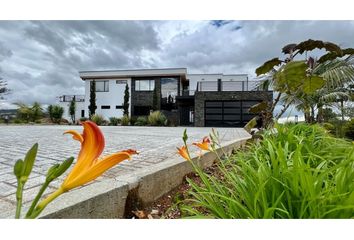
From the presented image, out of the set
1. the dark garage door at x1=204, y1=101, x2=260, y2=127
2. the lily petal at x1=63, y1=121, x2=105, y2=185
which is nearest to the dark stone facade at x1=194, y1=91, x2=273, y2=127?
the dark garage door at x1=204, y1=101, x2=260, y2=127

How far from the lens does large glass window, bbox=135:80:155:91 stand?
23.1m

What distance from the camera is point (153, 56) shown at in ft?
10.6

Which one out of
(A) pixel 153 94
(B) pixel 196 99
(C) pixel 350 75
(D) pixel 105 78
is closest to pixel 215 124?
(B) pixel 196 99

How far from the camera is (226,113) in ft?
59.5

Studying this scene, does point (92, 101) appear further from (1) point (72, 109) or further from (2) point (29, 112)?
(2) point (29, 112)

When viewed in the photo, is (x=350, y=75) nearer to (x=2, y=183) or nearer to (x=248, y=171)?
(x=248, y=171)

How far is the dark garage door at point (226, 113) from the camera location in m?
17.8

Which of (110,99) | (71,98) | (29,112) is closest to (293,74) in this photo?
(110,99)

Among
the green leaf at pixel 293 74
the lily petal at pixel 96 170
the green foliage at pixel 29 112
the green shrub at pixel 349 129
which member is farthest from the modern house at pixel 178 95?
the lily petal at pixel 96 170

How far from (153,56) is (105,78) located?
2255 cm

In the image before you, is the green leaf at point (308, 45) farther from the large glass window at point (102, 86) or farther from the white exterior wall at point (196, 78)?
the large glass window at point (102, 86)

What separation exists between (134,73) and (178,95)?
5006 millimetres

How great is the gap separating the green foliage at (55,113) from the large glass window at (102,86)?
4.12 meters

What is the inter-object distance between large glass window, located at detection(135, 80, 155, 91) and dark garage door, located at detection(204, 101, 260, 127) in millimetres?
6955
